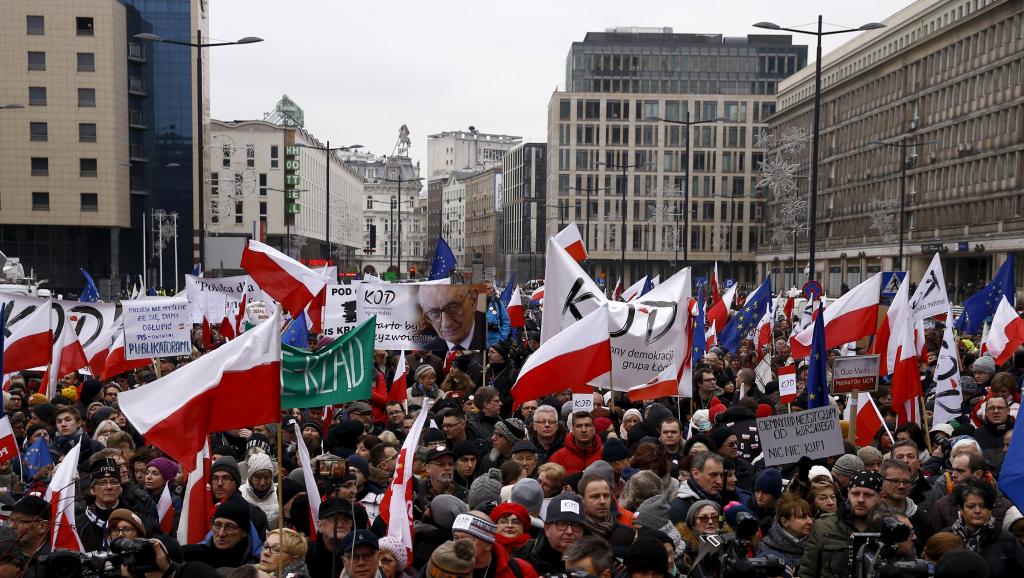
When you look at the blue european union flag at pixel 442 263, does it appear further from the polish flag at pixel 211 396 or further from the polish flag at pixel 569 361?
the polish flag at pixel 211 396

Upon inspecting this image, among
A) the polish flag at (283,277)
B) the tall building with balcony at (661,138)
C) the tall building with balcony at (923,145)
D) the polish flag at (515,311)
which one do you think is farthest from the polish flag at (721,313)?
the tall building with balcony at (661,138)

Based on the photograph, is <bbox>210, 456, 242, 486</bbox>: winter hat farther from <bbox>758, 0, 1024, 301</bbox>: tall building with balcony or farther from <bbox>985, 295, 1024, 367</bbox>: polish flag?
<bbox>758, 0, 1024, 301</bbox>: tall building with balcony

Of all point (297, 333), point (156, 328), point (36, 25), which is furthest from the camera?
point (36, 25)

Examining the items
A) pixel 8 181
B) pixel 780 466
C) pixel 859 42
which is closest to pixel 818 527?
pixel 780 466

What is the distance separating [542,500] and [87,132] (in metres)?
65.1

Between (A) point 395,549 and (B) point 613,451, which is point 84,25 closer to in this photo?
(B) point 613,451

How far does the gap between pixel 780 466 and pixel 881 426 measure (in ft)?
8.66

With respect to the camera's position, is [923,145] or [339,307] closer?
[339,307]

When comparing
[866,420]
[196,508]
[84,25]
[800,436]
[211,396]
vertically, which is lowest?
[196,508]

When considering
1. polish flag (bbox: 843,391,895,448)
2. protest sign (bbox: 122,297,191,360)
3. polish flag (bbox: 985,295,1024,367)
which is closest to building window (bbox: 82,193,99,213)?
protest sign (bbox: 122,297,191,360)

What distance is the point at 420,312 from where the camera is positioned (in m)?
16.2

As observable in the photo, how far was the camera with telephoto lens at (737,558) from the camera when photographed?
509 cm

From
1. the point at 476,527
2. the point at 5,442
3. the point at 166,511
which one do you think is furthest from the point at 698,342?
the point at 476,527

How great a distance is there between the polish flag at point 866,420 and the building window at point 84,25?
6334 centimetres
